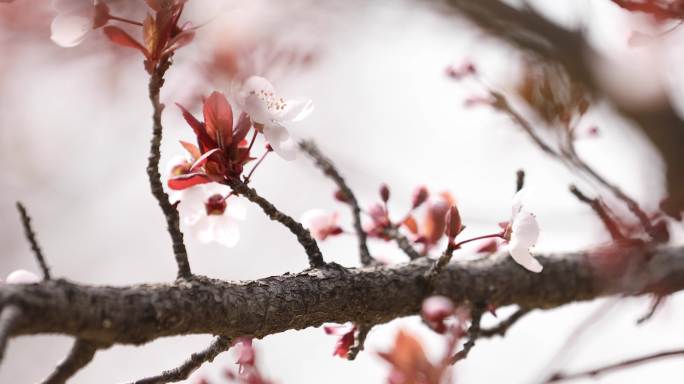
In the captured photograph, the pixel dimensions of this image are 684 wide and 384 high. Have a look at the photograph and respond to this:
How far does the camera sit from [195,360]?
1.02m

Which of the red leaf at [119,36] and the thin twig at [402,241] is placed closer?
the red leaf at [119,36]

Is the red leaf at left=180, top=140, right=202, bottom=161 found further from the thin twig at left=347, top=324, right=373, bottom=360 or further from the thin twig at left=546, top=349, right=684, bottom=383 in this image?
the thin twig at left=546, top=349, right=684, bottom=383

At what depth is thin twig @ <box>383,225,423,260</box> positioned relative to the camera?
1.45 metres

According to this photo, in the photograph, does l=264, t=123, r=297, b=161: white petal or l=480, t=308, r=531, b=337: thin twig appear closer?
l=264, t=123, r=297, b=161: white petal

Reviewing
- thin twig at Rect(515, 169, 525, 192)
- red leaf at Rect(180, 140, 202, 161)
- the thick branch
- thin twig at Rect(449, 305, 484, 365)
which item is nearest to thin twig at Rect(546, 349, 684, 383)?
the thick branch

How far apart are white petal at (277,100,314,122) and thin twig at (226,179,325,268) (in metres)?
0.13

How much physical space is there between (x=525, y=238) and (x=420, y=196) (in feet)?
1.37

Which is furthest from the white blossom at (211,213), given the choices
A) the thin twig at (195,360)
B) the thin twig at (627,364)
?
the thin twig at (627,364)

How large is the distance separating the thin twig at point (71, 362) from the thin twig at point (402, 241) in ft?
2.54

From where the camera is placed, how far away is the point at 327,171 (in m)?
1.52

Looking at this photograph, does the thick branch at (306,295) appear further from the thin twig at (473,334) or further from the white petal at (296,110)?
the white petal at (296,110)

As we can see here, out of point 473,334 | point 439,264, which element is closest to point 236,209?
point 439,264

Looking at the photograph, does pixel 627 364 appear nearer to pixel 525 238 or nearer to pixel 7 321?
pixel 525 238

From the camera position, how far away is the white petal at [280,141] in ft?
3.51
